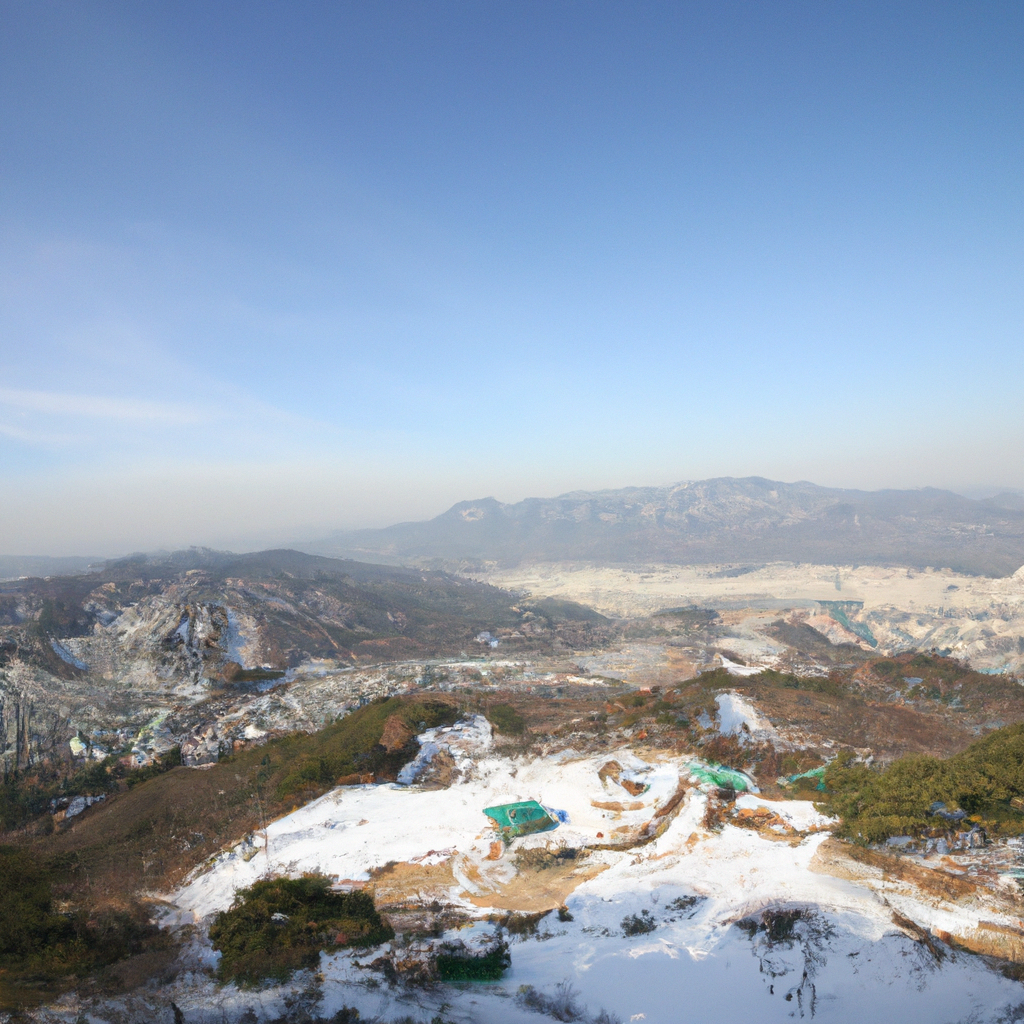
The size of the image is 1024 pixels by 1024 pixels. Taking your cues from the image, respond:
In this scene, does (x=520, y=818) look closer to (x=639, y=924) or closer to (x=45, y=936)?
(x=639, y=924)

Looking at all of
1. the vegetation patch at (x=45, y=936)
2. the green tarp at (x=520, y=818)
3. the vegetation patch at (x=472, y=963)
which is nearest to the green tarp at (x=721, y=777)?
the green tarp at (x=520, y=818)

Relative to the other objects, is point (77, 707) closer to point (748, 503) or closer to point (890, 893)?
point (890, 893)

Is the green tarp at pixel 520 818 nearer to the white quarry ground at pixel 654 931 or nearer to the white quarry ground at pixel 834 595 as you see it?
the white quarry ground at pixel 654 931

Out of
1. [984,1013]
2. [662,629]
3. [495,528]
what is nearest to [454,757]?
[984,1013]

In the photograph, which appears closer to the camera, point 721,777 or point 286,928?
point 286,928

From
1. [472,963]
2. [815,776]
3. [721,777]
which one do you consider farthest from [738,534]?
[472,963]

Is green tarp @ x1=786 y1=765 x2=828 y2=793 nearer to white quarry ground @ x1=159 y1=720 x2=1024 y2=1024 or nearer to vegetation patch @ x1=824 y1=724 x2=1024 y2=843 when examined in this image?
white quarry ground @ x1=159 y1=720 x2=1024 y2=1024

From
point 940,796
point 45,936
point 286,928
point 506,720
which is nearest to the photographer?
point 45,936
